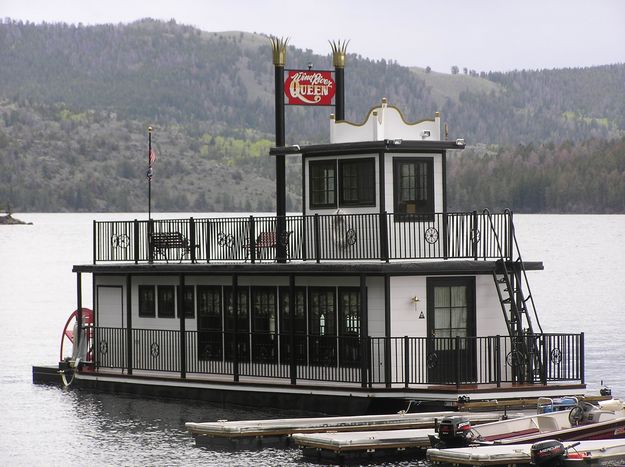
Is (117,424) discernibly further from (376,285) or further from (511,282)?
(511,282)

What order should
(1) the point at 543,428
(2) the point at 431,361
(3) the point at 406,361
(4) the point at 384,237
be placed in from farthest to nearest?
(4) the point at 384,237 < (2) the point at 431,361 < (3) the point at 406,361 < (1) the point at 543,428

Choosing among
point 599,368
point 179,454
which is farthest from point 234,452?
point 599,368

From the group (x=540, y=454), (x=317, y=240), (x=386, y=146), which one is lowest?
(x=540, y=454)

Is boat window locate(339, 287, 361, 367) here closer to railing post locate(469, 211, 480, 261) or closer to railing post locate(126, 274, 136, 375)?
railing post locate(469, 211, 480, 261)

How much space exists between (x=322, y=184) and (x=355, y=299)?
3006mm

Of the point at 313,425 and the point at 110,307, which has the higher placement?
the point at 110,307

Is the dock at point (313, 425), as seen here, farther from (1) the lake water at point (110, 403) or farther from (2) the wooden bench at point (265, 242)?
(2) the wooden bench at point (265, 242)

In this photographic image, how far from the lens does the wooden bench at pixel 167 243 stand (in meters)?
33.4

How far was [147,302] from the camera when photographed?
33969 mm

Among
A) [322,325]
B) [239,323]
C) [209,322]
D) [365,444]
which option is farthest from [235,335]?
[365,444]

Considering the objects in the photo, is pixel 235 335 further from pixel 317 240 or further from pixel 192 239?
pixel 317 240

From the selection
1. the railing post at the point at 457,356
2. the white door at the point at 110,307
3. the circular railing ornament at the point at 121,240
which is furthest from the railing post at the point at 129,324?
the railing post at the point at 457,356

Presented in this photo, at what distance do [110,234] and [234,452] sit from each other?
8.96 metres

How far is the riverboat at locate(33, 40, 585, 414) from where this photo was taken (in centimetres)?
2852
